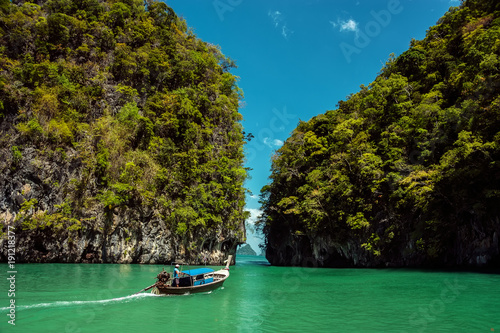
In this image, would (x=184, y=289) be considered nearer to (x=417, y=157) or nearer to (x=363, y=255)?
(x=363, y=255)

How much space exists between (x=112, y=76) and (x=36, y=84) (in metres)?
7.04

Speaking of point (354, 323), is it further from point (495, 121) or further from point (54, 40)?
point (54, 40)

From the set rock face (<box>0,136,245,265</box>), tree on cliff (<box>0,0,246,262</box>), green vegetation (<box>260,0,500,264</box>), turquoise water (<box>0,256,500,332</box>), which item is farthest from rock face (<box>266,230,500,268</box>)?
rock face (<box>0,136,245,265</box>)

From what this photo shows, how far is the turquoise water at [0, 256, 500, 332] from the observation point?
25.2 ft

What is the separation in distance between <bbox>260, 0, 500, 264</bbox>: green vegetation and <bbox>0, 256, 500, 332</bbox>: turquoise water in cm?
683

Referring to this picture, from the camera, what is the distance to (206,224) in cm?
3030

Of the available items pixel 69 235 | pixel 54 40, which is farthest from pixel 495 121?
pixel 54 40

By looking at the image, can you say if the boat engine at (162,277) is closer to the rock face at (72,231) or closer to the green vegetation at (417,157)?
the rock face at (72,231)

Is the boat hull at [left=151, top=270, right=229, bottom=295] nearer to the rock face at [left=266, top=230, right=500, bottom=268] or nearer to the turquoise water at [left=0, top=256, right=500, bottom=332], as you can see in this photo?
the turquoise water at [left=0, top=256, right=500, bottom=332]

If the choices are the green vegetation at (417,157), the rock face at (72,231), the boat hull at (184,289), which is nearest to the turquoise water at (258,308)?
the boat hull at (184,289)

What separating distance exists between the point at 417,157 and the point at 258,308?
19.6 m

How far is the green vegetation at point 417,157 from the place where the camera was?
18125mm

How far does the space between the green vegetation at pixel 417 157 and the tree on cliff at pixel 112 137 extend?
31.7 ft

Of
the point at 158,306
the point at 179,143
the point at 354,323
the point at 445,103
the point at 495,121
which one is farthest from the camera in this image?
the point at 179,143
